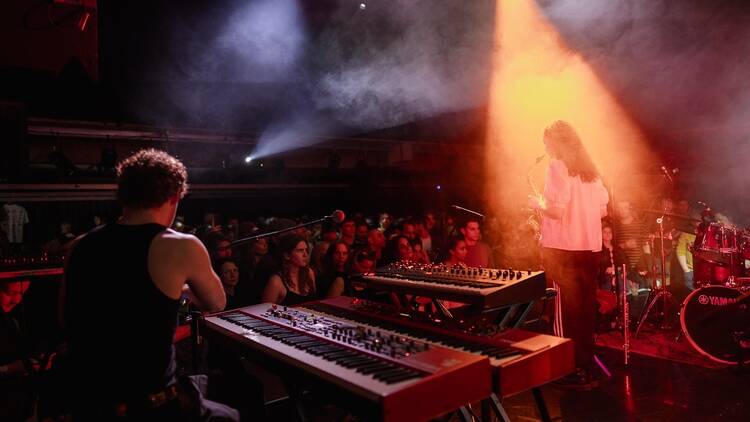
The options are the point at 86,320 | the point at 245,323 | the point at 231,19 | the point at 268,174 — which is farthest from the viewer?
the point at 268,174

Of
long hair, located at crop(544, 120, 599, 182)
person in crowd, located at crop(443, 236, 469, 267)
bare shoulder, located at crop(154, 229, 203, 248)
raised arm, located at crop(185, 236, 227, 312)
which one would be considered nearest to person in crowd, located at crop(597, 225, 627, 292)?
person in crowd, located at crop(443, 236, 469, 267)

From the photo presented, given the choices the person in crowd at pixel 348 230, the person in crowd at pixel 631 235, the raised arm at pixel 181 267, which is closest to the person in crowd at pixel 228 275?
the person in crowd at pixel 348 230

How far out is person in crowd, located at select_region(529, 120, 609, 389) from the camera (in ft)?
13.1

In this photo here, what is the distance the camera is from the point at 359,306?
10.1 ft

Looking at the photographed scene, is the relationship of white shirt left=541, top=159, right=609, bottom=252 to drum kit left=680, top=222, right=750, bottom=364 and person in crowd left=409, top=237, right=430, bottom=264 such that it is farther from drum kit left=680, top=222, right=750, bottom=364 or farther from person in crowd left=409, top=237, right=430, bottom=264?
person in crowd left=409, top=237, right=430, bottom=264

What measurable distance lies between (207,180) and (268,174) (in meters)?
1.32

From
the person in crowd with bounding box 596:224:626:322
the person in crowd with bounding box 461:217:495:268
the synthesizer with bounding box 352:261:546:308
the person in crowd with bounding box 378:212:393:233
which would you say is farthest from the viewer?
the person in crowd with bounding box 378:212:393:233

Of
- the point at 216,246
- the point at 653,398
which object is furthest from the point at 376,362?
the point at 216,246

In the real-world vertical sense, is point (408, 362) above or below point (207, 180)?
below

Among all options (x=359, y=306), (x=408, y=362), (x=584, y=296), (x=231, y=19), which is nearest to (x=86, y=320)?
(x=408, y=362)

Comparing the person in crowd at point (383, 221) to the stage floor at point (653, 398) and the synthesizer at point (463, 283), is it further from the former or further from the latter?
the synthesizer at point (463, 283)

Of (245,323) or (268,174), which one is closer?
(245,323)

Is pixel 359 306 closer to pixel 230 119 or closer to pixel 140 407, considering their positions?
pixel 140 407

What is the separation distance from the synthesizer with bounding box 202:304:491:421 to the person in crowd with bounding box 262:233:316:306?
1465 mm
